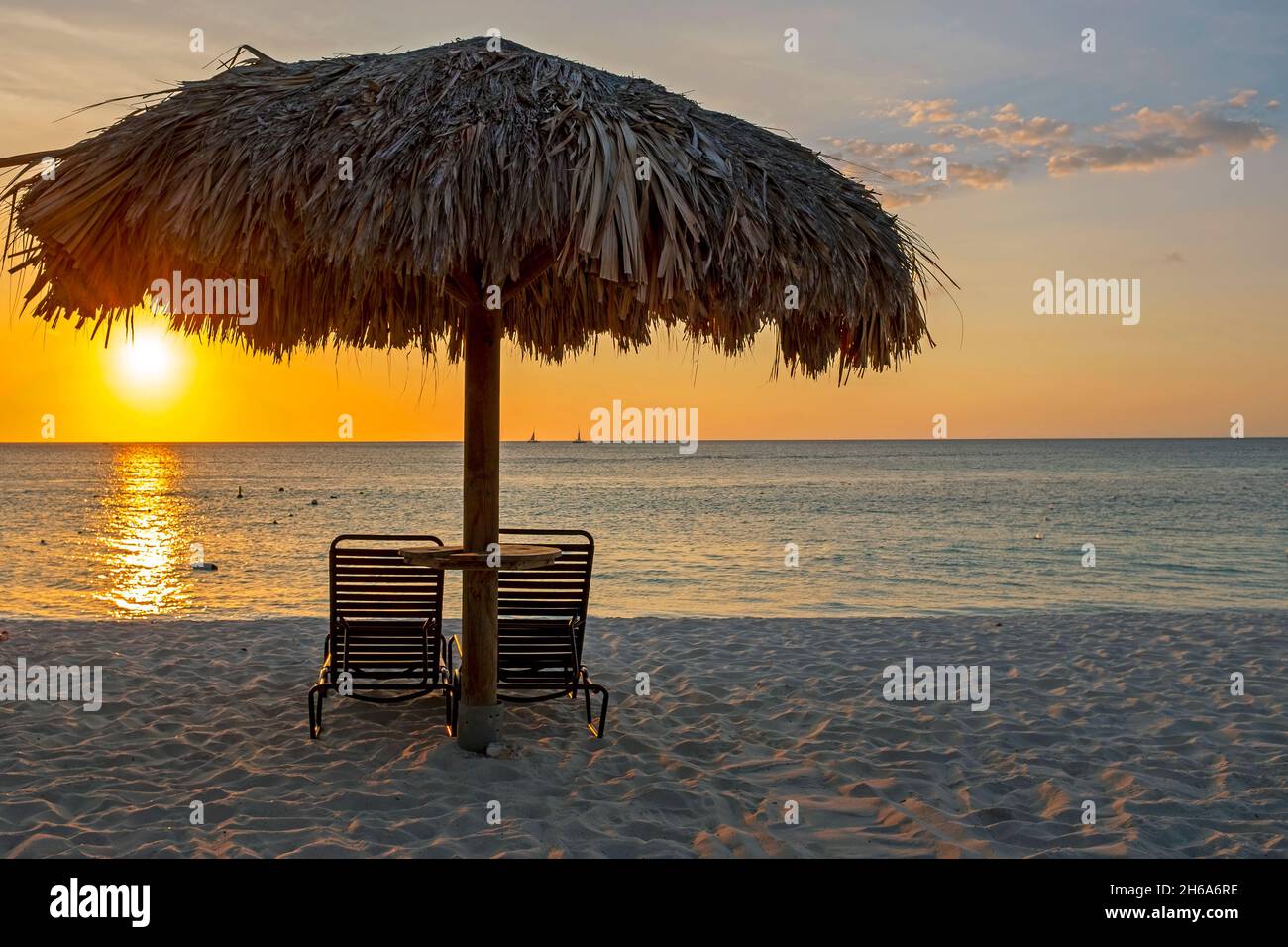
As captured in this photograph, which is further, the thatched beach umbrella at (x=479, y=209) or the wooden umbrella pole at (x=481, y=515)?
the wooden umbrella pole at (x=481, y=515)

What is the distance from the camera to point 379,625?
523 centimetres

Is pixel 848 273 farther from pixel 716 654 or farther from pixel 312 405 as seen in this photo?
pixel 312 405

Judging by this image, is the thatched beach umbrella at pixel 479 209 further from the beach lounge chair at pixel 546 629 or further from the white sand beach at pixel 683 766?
the white sand beach at pixel 683 766

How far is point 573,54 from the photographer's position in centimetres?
489

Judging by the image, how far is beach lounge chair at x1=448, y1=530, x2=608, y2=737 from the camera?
206 inches

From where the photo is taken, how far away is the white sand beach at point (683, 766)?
12.6ft

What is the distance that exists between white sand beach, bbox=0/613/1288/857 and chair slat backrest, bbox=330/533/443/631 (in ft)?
1.90

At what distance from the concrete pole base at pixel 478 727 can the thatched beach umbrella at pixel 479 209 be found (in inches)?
0.4

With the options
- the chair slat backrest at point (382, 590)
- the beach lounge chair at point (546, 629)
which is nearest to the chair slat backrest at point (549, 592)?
the beach lounge chair at point (546, 629)

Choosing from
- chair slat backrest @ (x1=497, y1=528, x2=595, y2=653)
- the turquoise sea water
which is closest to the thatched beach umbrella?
chair slat backrest @ (x1=497, y1=528, x2=595, y2=653)

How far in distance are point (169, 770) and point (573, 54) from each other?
3.98 metres

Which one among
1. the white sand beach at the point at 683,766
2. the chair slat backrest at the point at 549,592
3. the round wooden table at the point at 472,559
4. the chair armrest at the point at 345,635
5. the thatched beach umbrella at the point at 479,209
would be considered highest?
the thatched beach umbrella at the point at 479,209

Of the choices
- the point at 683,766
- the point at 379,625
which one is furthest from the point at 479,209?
the point at 683,766

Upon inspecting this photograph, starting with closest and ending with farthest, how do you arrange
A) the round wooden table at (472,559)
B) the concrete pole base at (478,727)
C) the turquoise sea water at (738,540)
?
1. the round wooden table at (472,559)
2. the concrete pole base at (478,727)
3. the turquoise sea water at (738,540)
